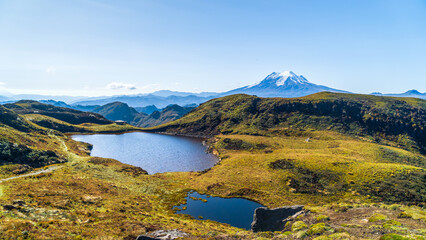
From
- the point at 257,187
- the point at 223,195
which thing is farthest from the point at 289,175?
the point at 223,195

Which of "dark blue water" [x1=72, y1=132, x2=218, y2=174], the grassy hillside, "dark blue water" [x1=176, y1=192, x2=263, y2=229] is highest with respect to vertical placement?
the grassy hillside

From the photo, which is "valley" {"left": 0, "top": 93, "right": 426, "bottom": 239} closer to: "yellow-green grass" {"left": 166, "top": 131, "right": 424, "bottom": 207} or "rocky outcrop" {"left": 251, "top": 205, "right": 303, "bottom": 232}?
"yellow-green grass" {"left": 166, "top": 131, "right": 424, "bottom": 207}

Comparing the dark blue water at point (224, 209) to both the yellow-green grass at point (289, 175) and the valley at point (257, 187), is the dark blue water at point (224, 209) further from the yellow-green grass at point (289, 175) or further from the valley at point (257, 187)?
the yellow-green grass at point (289, 175)

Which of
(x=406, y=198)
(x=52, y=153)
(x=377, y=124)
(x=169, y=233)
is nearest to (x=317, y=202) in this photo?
(x=406, y=198)

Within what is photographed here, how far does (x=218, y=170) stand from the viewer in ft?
294

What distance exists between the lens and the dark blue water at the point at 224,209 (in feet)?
165

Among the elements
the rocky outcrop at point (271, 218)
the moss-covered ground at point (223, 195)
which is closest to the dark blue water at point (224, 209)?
the moss-covered ground at point (223, 195)

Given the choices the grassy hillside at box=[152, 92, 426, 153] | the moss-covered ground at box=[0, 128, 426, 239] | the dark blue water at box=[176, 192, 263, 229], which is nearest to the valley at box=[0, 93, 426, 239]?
the moss-covered ground at box=[0, 128, 426, 239]

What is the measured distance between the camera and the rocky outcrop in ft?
124

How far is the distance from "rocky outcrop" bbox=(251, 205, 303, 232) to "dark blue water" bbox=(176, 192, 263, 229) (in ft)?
31.0

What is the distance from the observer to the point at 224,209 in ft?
185

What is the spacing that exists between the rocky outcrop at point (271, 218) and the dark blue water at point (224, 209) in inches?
372

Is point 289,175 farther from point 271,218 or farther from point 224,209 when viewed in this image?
point 271,218

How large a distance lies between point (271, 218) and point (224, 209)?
20.4 m
